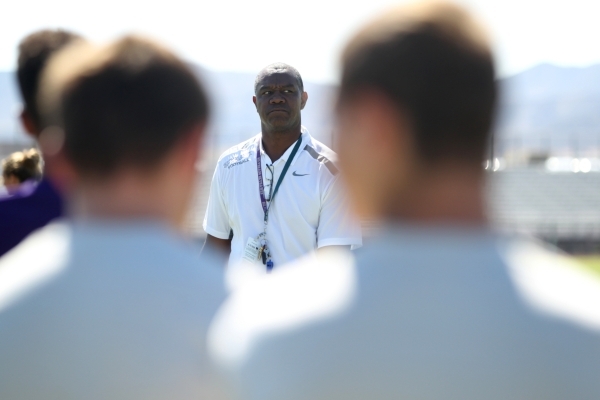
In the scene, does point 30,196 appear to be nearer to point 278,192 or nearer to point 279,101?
point 278,192

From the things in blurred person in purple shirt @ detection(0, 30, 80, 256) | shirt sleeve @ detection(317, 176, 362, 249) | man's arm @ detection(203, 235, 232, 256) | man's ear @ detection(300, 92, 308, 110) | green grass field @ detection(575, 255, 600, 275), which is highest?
man's ear @ detection(300, 92, 308, 110)

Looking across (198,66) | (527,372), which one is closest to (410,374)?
(527,372)

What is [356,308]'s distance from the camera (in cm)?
126

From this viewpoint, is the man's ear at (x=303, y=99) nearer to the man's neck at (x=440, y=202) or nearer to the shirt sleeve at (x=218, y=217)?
the shirt sleeve at (x=218, y=217)

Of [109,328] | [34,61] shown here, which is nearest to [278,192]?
[34,61]

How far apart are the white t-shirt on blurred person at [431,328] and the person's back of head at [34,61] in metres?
1.90

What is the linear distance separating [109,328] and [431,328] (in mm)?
659

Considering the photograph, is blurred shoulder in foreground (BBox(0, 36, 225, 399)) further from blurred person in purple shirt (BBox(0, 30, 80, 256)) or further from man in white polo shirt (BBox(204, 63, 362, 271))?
man in white polo shirt (BBox(204, 63, 362, 271))

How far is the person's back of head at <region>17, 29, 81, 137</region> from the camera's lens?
2.95 m

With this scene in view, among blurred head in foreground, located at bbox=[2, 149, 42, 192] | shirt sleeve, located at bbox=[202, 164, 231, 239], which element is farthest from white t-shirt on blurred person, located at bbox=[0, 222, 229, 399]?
blurred head in foreground, located at bbox=[2, 149, 42, 192]

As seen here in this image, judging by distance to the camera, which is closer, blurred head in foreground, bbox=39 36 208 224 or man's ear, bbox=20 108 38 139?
blurred head in foreground, bbox=39 36 208 224

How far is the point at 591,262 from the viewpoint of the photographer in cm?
1670

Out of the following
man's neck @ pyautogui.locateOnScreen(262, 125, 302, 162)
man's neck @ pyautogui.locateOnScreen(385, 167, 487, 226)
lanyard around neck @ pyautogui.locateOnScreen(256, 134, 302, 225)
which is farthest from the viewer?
man's neck @ pyautogui.locateOnScreen(262, 125, 302, 162)

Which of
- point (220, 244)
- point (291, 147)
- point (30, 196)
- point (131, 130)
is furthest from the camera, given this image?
point (220, 244)
